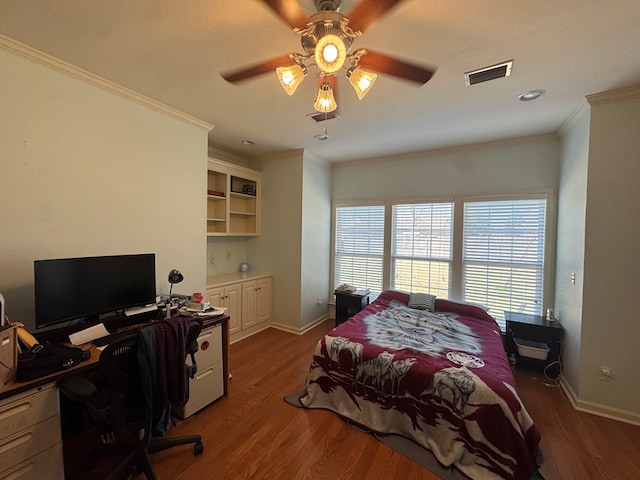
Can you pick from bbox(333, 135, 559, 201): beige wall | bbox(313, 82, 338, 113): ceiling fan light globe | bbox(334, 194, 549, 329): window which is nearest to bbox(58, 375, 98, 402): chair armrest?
bbox(313, 82, 338, 113): ceiling fan light globe

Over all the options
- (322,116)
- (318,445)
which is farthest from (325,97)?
(318,445)

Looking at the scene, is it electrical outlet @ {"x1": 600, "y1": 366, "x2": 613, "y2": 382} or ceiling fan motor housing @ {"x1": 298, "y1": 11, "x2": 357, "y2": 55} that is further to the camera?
electrical outlet @ {"x1": 600, "y1": 366, "x2": 613, "y2": 382}

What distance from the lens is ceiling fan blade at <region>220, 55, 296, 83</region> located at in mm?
1469

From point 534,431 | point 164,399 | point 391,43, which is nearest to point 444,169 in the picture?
point 391,43

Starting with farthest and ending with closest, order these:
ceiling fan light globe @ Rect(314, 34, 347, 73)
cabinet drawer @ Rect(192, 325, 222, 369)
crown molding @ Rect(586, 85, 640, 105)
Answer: cabinet drawer @ Rect(192, 325, 222, 369) → crown molding @ Rect(586, 85, 640, 105) → ceiling fan light globe @ Rect(314, 34, 347, 73)

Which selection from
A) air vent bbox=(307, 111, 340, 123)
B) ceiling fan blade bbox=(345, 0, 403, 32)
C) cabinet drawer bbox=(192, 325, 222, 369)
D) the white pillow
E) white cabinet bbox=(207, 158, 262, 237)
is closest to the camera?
ceiling fan blade bbox=(345, 0, 403, 32)

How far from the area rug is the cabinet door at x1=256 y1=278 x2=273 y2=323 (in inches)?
86.0

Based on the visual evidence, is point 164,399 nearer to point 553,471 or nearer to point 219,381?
point 219,381

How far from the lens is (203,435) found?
1987mm

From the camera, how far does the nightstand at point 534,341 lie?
278 centimetres

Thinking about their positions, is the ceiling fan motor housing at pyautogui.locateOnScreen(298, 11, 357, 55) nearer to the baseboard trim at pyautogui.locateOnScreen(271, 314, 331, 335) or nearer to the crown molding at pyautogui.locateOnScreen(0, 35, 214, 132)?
the crown molding at pyautogui.locateOnScreen(0, 35, 214, 132)

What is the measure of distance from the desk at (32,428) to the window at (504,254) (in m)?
3.92

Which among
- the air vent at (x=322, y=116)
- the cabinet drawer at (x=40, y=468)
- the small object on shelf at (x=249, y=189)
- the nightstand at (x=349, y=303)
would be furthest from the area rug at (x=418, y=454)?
the small object on shelf at (x=249, y=189)

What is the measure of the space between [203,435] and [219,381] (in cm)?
45
